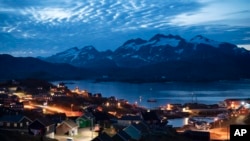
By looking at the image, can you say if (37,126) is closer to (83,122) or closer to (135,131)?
(83,122)

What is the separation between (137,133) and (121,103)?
2250 cm

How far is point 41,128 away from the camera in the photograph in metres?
16.3

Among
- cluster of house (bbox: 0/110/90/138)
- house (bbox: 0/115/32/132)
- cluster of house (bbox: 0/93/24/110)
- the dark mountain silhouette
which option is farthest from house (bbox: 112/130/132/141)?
the dark mountain silhouette

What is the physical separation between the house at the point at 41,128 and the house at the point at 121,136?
311cm

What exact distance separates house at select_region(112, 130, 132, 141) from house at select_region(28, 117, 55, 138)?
311 centimetres

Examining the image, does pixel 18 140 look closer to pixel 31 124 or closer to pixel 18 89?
pixel 31 124

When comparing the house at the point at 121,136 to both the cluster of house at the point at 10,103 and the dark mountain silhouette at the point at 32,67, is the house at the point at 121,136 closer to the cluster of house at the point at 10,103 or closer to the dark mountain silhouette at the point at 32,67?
the cluster of house at the point at 10,103

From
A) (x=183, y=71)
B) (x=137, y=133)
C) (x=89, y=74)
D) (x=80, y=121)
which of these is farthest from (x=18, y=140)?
(x=89, y=74)

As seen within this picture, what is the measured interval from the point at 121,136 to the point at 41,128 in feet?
Answer: 11.9

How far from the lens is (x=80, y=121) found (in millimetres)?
20047

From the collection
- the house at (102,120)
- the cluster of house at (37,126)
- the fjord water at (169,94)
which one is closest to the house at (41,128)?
the cluster of house at (37,126)

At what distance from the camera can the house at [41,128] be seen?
1628 cm

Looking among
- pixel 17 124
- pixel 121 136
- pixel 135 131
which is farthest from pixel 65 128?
pixel 135 131

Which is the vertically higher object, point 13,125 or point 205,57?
point 205,57
